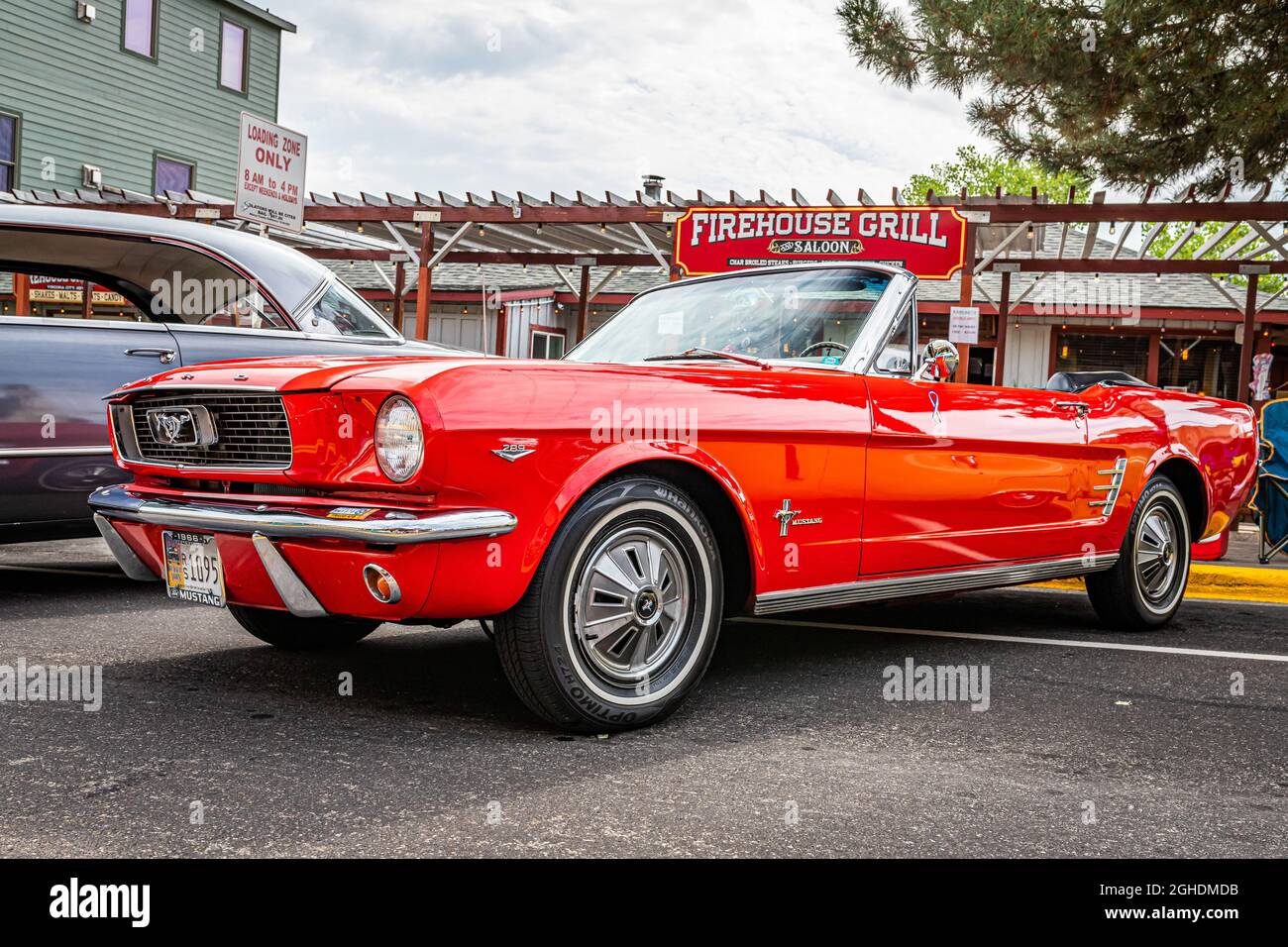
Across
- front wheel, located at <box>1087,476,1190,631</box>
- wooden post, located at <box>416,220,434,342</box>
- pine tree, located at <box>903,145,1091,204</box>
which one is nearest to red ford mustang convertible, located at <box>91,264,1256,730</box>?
front wheel, located at <box>1087,476,1190,631</box>

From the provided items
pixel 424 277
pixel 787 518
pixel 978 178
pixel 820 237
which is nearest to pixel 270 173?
pixel 424 277

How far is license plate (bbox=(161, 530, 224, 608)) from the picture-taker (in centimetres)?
363

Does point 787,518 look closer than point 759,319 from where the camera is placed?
Yes

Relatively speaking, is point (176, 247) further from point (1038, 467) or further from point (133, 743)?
point (1038, 467)

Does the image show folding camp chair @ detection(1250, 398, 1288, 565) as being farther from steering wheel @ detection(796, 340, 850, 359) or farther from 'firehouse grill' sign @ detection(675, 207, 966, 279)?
'firehouse grill' sign @ detection(675, 207, 966, 279)

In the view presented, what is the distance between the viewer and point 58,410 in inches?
210

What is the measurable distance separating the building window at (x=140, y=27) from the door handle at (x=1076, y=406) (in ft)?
64.9

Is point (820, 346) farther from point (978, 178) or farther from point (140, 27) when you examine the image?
point (978, 178)

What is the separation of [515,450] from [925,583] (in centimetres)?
194

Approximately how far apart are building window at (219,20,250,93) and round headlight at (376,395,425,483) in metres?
21.7

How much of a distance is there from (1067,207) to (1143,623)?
8.50 metres

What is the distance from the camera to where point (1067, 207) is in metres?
13.4

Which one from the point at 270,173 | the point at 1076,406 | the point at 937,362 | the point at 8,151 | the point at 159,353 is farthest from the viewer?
the point at 8,151

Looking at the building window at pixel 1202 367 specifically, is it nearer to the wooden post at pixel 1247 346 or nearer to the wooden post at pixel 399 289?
the wooden post at pixel 1247 346
